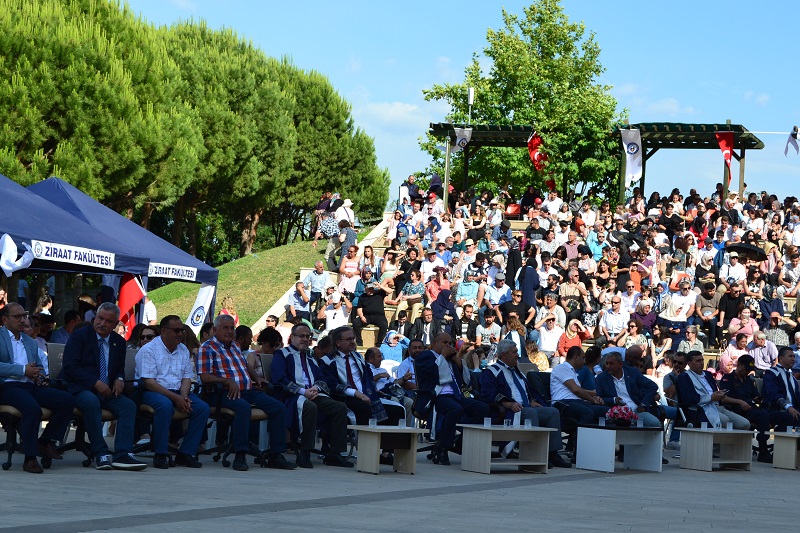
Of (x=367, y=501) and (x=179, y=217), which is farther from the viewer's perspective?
(x=179, y=217)

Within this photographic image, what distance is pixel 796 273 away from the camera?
77.3 ft

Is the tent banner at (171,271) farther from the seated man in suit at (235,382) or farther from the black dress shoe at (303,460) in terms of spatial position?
the black dress shoe at (303,460)

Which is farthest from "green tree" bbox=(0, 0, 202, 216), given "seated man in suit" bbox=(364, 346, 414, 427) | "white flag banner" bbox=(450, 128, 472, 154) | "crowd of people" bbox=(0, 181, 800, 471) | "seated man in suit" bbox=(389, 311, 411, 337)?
"seated man in suit" bbox=(364, 346, 414, 427)

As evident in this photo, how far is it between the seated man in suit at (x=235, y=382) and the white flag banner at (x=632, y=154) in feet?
83.1

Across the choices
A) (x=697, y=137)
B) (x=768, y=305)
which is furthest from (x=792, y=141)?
(x=768, y=305)

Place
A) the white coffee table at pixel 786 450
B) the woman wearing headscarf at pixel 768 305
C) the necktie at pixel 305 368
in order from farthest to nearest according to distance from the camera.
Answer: the woman wearing headscarf at pixel 768 305, the white coffee table at pixel 786 450, the necktie at pixel 305 368

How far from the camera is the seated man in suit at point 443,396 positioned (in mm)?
12719

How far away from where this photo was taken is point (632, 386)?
14.0 metres

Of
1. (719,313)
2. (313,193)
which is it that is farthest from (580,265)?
(313,193)

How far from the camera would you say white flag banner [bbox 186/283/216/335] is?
53.9ft

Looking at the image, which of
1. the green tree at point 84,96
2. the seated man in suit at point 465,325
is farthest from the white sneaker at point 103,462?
the green tree at point 84,96

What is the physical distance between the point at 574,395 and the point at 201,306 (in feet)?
18.8

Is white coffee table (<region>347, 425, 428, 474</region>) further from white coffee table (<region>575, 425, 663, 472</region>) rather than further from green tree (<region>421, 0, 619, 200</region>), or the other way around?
green tree (<region>421, 0, 619, 200</region>)

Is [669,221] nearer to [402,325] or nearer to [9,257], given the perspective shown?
[402,325]
